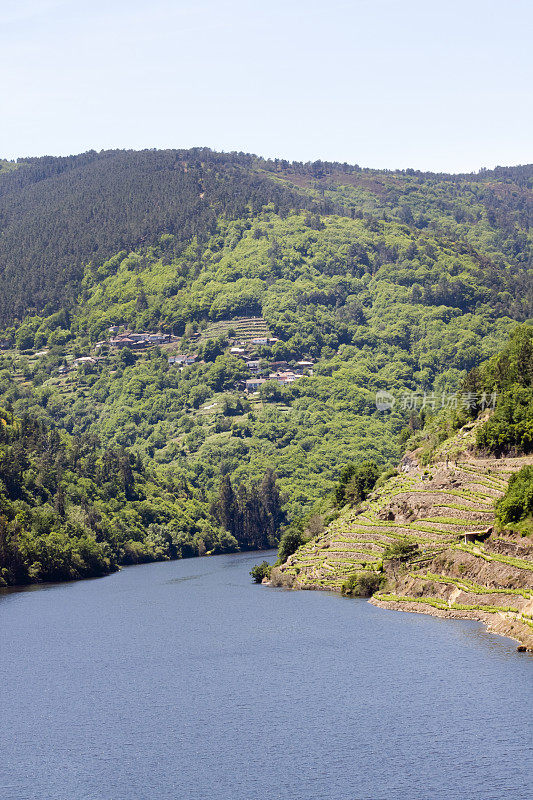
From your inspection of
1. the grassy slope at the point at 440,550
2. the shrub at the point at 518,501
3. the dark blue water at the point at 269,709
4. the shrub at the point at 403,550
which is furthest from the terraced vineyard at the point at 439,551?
the dark blue water at the point at 269,709

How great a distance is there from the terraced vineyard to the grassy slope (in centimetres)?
12

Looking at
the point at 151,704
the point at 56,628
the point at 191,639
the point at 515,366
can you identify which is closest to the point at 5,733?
the point at 151,704

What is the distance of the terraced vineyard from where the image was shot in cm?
10444

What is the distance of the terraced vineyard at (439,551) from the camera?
10444 cm

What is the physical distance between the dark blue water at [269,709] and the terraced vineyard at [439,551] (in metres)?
4.15

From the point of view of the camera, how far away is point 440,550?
119000mm

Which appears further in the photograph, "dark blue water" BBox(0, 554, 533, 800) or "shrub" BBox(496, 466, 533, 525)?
"shrub" BBox(496, 466, 533, 525)

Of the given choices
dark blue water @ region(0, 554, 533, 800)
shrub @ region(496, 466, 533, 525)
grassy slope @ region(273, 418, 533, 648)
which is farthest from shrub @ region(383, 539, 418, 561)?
shrub @ region(496, 466, 533, 525)

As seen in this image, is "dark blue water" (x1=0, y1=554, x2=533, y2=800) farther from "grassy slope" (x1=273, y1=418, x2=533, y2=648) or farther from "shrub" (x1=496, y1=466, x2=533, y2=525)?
"shrub" (x1=496, y1=466, x2=533, y2=525)

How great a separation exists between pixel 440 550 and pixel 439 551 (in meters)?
0.20

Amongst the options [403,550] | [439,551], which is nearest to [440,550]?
[439,551]

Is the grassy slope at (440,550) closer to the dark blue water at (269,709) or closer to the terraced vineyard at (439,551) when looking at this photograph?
the terraced vineyard at (439,551)

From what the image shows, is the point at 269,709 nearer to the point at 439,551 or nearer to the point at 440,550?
the point at 439,551

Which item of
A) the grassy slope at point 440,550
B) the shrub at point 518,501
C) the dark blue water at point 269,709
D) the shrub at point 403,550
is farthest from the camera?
the shrub at point 403,550
